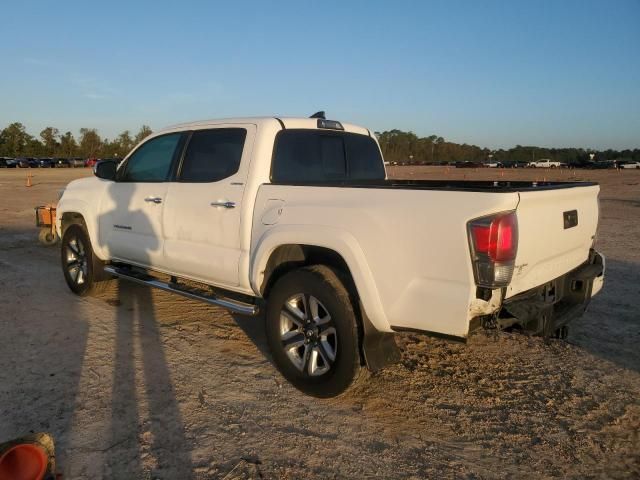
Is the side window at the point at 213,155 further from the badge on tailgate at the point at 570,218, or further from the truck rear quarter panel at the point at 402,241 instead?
the badge on tailgate at the point at 570,218

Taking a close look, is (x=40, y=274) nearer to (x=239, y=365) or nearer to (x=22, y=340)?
(x=22, y=340)

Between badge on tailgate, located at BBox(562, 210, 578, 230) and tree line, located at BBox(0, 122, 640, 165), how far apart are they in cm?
9097

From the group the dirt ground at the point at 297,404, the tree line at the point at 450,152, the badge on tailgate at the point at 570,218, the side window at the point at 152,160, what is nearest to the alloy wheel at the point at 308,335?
the dirt ground at the point at 297,404

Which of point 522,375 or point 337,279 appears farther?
point 522,375

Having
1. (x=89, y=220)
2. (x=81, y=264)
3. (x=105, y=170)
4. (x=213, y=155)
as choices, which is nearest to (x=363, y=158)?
(x=213, y=155)

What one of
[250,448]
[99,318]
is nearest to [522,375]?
[250,448]

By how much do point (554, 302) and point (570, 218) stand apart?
1.97 feet

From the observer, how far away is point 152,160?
5.35m

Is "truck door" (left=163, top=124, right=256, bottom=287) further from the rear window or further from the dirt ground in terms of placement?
the dirt ground

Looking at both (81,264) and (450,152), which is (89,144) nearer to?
(450,152)

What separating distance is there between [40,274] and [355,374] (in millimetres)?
5957

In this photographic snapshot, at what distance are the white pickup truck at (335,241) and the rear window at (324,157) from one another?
15 mm

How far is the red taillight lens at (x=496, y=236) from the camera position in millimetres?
2877

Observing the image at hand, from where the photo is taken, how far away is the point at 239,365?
432cm
